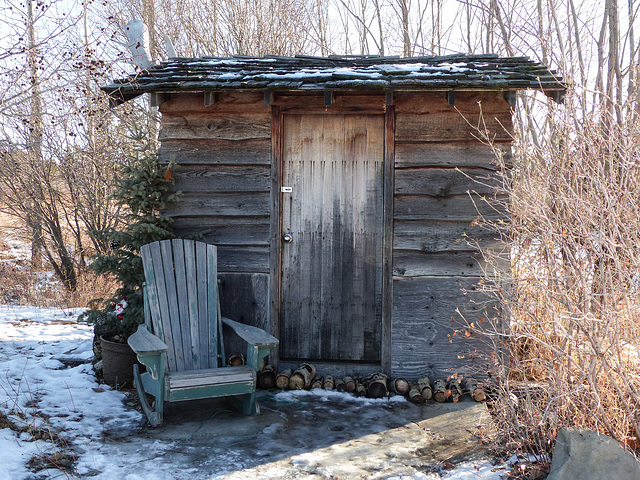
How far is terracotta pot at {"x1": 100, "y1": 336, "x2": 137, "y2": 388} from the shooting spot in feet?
13.8

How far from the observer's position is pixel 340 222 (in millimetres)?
4414

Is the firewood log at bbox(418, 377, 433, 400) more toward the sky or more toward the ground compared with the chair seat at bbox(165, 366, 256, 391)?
more toward the ground

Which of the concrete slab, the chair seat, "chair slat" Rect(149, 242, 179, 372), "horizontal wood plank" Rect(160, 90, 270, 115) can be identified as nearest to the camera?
the concrete slab

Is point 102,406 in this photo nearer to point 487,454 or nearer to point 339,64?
point 487,454

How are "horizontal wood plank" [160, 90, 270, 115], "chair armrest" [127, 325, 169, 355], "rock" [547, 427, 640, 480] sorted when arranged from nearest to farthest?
"rock" [547, 427, 640, 480], "chair armrest" [127, 325, 169, 355], "horizontal wood plank" [160, 90, 270, 115]

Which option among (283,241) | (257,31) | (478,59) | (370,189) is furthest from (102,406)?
(257,31)

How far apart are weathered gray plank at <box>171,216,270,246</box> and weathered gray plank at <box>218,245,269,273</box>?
5cm

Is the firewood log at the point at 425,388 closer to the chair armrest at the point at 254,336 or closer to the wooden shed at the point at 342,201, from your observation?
the wooden shed at the point at 342,201

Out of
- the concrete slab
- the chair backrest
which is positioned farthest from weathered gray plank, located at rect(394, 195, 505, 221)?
the chair backrest

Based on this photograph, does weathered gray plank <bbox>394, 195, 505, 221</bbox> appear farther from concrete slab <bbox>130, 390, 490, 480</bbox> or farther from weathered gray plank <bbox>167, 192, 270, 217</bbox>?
concrete slab <bbox>130, 390, 490, 480</bbox>

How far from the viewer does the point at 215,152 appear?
4.45 metres

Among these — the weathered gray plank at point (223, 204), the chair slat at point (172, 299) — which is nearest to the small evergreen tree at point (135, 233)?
the weathered gray plank at point (223, 204)

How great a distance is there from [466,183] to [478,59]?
1420mm

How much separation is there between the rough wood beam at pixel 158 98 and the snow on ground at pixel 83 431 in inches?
94.0
